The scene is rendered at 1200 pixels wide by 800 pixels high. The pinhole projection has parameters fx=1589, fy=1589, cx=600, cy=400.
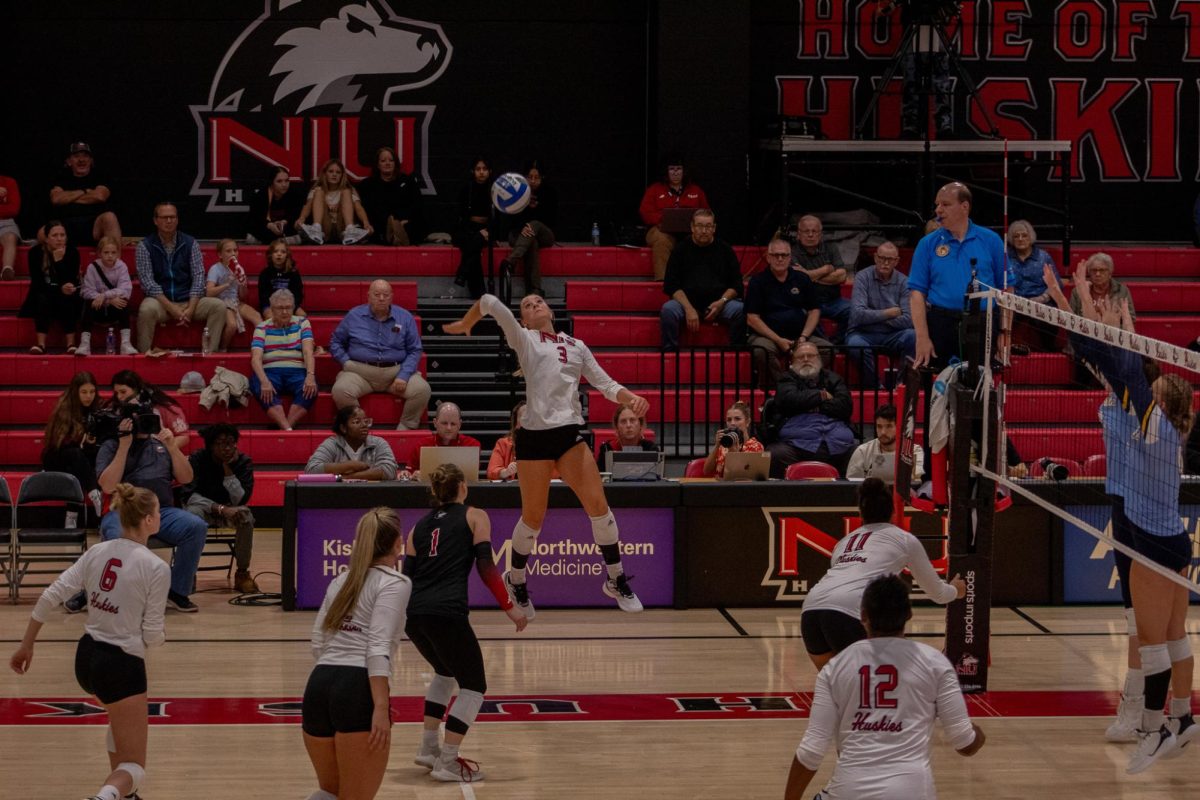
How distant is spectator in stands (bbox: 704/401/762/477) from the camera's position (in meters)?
13.1

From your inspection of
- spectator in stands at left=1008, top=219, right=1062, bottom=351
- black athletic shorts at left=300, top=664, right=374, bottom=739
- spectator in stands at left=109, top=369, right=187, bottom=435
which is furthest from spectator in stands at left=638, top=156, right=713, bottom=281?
black athletic shorts at left=300, top=664, right=374, bottom=739

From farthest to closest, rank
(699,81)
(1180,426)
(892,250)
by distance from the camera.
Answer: (699,81), (892,250), (1180,426)

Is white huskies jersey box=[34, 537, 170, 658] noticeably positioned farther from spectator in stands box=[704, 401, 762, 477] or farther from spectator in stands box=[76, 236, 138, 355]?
spectator in stands box=[76, 236, 138, 355]

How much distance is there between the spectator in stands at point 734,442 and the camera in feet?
43.0

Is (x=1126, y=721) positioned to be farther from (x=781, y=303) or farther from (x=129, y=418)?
(x=781, y=303)

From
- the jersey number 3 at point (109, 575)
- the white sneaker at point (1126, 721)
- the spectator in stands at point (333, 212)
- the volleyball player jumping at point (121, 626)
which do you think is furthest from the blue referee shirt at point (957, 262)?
the spectator in stands at point (333, 212)

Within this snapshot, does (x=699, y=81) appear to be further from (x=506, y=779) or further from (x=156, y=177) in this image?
(x=506, y=779)

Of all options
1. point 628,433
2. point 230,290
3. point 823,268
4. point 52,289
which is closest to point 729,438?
point 628,433

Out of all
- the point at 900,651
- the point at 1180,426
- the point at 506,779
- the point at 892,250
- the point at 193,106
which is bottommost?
the point at 506,779

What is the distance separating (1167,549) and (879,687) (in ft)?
9.82

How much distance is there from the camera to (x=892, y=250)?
1612 cm

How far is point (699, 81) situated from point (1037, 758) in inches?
467

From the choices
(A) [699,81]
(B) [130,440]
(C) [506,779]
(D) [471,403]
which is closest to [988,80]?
(A) [699,81]

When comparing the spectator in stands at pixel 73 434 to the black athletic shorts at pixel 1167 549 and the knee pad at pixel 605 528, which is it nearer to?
the knee pad at pixel 605 528
